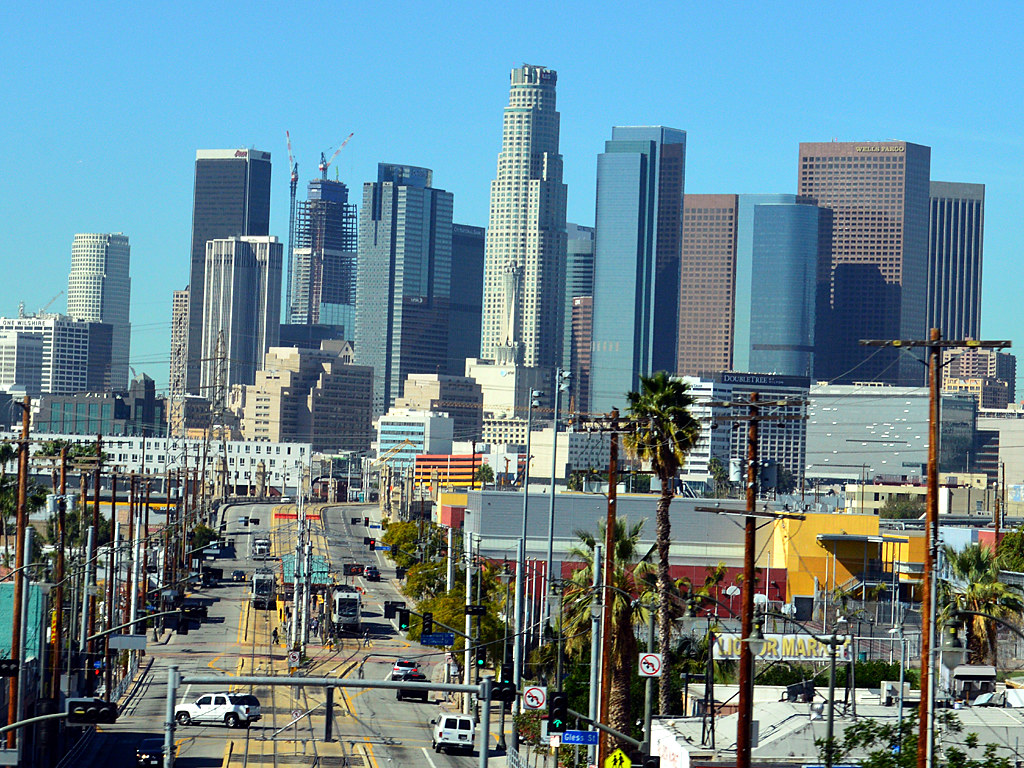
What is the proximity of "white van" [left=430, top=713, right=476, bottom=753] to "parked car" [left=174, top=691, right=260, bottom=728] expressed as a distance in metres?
8.50

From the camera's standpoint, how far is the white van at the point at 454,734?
6281 cm

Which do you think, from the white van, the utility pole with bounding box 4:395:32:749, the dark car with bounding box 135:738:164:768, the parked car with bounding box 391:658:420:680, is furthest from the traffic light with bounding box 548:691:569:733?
the parked car with bounding box 391:658:420:680

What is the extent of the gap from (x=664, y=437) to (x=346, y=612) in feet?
183

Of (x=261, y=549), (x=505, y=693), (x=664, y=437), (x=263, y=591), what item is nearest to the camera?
(x=505, y=693)

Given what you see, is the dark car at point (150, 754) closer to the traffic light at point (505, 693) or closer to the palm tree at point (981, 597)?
the traffic light at point (505, 693)

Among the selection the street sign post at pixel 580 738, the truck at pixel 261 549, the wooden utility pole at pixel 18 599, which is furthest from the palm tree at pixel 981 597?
the truck at pixel 261 549

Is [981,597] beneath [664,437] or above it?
beneath

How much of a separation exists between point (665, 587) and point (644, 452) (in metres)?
4.73

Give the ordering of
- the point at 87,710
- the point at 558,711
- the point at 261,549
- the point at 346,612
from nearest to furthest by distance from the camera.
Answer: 1. the point at 558,711
2. the point at 87,710
3. the point at 346,612
4. the point at 261,549

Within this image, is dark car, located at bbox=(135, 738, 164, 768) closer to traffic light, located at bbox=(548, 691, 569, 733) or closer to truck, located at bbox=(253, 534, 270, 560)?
traffic light, located at bbox=(548, 691, 569, 733)

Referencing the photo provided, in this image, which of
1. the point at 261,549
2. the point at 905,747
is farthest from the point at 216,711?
the point at 261,549

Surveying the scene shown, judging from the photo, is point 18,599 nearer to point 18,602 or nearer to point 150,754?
point 18,602

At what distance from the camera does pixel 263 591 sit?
11894 cm

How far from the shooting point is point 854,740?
42406 mm
